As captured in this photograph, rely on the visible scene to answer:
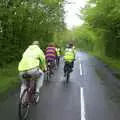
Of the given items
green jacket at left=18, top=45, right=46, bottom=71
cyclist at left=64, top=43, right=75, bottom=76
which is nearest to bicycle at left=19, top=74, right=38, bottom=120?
green jacket at left=18, top=45, right=46, bottom=71

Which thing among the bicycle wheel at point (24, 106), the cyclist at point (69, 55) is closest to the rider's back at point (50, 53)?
the cyclist at point (69, 55)

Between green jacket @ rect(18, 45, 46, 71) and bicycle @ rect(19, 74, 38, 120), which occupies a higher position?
green jacket @ rect(18, 45, 46, 71)

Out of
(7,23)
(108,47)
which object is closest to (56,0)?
(7,23)

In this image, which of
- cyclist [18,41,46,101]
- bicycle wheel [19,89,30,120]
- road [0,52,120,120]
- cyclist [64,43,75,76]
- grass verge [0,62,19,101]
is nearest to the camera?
bicycle wheel [19,89,30,120]

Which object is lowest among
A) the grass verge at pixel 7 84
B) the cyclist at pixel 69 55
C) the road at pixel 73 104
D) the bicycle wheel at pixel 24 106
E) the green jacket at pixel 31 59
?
the road at pixel 73 104

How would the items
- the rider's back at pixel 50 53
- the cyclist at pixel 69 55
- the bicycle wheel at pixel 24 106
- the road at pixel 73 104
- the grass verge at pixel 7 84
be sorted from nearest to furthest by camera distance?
1. the bicycle wheel at pixel 24 106
2. the road at pixel 73 104
3. the grass verge at pixel 7 84
4. the cyclist at pixel 69 55
5. the rider's back at pixel 50 53

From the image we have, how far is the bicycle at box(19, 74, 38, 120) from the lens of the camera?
400 inches

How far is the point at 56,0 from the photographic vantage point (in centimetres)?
3014

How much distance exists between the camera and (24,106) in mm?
10297

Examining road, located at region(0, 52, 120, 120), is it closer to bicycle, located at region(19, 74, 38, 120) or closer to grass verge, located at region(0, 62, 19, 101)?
bicycle, located at region(19, 74, 38, 120)

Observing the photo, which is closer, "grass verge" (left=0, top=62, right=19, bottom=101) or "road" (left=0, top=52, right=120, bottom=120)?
"road" (left=0, top=52, right=120, bottom=120)

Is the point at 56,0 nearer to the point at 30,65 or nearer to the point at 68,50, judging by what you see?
the point at 68,50

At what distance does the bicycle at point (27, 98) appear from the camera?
33.3 ft

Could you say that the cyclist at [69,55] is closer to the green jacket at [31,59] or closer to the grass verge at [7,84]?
the grass verge at [7,84]
